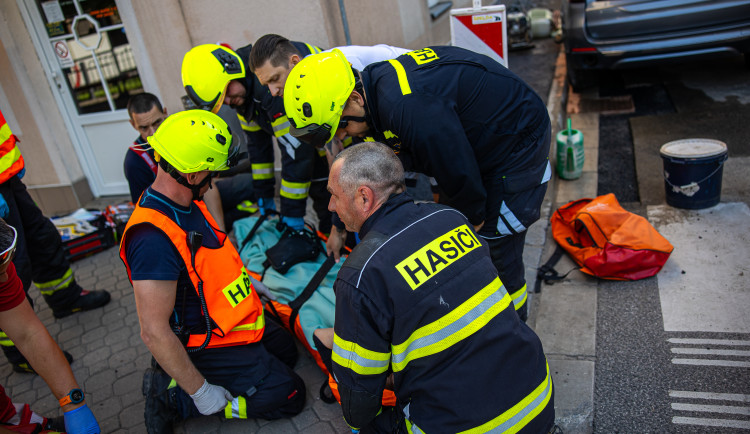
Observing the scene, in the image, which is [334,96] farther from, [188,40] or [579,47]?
[579,47]

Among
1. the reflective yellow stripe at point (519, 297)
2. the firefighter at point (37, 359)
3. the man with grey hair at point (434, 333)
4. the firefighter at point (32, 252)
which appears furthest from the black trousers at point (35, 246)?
the reflective yellow stripe at point (519, 297)

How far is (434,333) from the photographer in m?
1.70

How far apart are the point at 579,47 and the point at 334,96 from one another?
469cm

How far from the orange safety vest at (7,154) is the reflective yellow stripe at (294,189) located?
5.81 ft

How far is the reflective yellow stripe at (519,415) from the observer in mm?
1743

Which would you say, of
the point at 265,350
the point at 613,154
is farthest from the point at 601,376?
the point at 613,154

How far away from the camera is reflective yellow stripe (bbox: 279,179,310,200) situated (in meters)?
3.56

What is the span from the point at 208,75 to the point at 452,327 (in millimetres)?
2522

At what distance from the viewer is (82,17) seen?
5570 mm

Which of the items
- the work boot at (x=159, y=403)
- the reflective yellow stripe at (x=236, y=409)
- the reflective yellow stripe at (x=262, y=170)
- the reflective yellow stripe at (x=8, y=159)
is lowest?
the reflective yellow stripe at (x=236, y=409)

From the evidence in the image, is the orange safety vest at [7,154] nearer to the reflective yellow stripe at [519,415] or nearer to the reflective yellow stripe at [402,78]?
the reflective yellow stripe at [402,78]

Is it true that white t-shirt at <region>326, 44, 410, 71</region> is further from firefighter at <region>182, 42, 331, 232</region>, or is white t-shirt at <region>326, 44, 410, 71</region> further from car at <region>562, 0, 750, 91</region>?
car at <region>562, 0, 750, 91</region>

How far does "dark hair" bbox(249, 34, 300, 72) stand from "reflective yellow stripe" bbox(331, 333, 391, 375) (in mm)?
2058

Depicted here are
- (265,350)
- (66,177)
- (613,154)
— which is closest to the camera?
(265,350)
